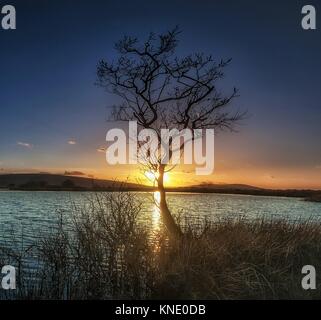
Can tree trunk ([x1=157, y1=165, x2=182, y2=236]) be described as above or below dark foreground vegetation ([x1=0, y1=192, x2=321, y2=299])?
above

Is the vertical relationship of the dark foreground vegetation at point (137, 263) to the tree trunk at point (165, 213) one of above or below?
below

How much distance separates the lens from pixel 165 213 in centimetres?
1165

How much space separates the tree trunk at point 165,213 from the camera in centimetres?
1057

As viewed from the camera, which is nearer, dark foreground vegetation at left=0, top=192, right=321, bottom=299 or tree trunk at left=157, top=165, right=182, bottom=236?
dark foreground vegetation at left=0, top=192, right=321, bottom=299

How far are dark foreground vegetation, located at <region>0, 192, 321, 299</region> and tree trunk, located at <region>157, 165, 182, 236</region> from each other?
562mm

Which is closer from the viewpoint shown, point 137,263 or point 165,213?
point 137,263

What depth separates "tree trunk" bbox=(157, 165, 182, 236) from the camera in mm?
10570

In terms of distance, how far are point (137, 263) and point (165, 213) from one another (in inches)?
124

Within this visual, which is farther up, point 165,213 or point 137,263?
point 165,213

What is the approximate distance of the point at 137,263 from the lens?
28.2 ft

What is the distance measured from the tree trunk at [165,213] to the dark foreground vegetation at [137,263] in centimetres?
56
